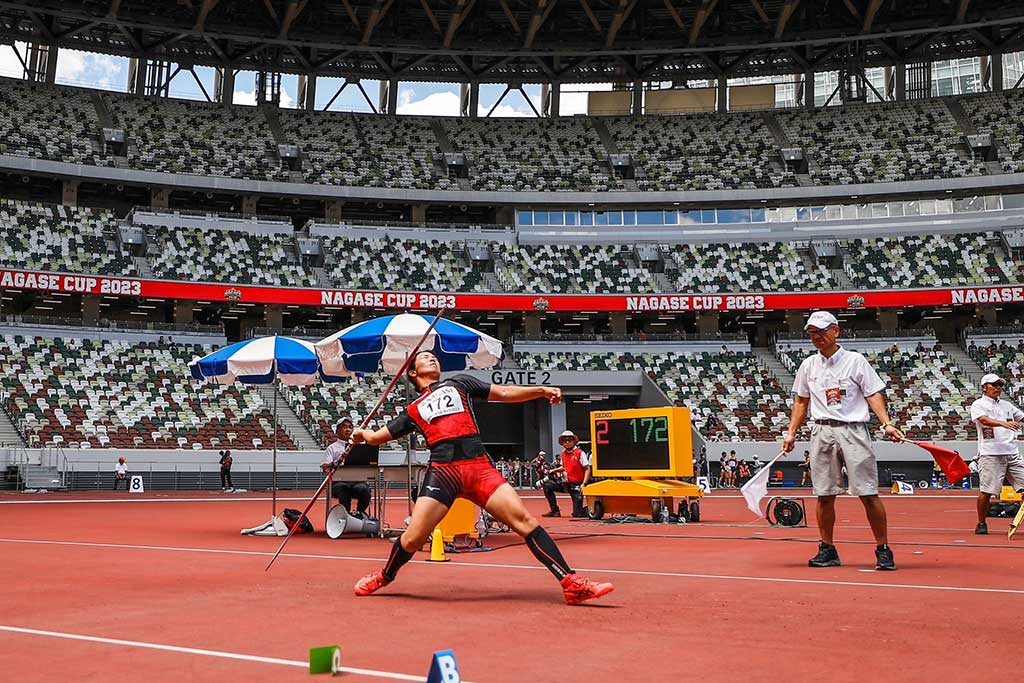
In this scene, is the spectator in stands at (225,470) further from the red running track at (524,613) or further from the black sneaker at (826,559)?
the black sneaker at (826,559)

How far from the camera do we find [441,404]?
768cm

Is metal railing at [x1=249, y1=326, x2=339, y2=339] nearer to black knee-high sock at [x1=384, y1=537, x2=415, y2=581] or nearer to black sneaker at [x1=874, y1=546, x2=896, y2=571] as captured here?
black sneaker at [x1=874, y1=546, x2=896, y2=571]

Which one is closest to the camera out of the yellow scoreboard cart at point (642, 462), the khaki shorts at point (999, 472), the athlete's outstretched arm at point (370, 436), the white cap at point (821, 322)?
the athlete's outstretched arm at point (370, 436)

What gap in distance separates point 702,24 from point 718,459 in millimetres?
24439

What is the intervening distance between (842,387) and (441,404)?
3851mm

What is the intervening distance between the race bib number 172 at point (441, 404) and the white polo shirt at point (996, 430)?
8406mm

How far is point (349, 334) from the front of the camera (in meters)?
13.9

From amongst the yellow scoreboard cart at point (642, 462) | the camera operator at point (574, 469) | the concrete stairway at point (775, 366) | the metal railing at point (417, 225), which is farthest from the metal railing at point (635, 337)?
the yellow scoreboard cart at point (642, 462)

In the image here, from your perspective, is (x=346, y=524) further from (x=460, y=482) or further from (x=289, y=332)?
(x=289, y=332)

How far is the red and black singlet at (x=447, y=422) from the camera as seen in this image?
25.0 ft

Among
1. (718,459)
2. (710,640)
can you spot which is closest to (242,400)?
(718,459)

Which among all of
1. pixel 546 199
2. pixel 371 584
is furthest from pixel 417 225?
pixel 371 584

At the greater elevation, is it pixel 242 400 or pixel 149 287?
pixel 149 287

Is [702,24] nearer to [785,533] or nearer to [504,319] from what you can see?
[504,319]
